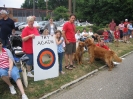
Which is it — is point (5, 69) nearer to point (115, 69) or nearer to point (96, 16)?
point (115, 69)

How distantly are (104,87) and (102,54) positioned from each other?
226cm

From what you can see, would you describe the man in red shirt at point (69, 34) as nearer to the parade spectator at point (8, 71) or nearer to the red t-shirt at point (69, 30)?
the red t-shirt at point (69, 30)

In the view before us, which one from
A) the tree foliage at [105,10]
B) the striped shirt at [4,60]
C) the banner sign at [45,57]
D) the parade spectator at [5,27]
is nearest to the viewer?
the striped shirt at [4,60]

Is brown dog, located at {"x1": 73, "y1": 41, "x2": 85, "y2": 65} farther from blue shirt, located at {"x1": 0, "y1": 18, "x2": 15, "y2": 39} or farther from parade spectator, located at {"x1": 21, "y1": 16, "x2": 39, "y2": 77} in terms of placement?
blue shirt, located at {"x1": 0, "y1": 18, "x2": 15, "y2": 39}

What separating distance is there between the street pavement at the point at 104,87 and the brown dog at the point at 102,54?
0.45 metres

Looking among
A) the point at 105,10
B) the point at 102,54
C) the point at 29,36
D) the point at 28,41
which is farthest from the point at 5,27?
the point at 105,10

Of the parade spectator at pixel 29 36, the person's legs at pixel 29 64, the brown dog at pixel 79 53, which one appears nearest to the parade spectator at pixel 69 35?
the brown dog at pixel 79 53

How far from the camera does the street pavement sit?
504cm

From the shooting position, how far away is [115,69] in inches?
301

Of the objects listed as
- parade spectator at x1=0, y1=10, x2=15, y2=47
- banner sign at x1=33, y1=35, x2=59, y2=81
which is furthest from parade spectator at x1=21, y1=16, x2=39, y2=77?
parade spectator at x1=0, y1=10, x2=15, y2=47

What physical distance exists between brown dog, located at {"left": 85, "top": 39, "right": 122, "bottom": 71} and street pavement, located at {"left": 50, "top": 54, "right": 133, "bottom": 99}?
0.45 metres

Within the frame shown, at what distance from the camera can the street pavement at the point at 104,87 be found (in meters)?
5.04

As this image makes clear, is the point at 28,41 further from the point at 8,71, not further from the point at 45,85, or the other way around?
the point at 45,85

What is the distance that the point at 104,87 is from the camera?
5664 millimetres
